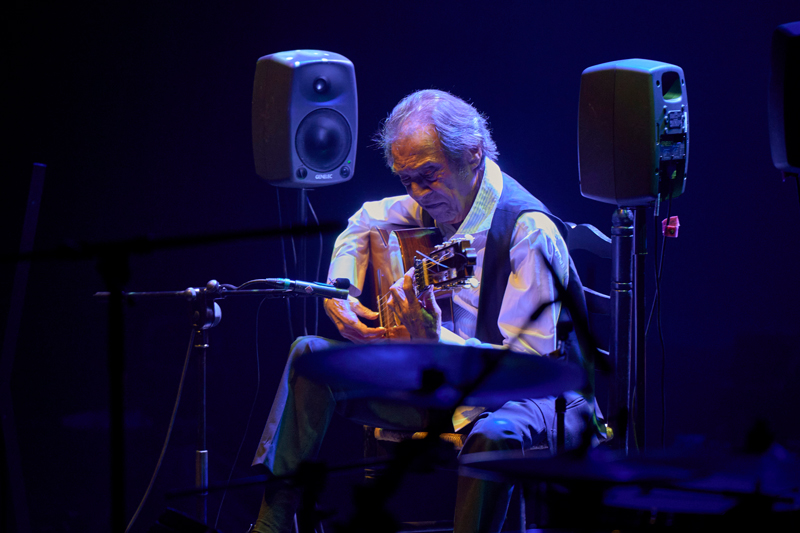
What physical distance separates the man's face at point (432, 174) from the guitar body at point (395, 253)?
0.33ft

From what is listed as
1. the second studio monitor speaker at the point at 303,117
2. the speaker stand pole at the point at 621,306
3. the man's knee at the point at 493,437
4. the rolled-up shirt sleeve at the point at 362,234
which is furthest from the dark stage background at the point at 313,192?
the man's knee at the point at 493,437

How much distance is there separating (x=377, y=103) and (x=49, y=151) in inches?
53.4

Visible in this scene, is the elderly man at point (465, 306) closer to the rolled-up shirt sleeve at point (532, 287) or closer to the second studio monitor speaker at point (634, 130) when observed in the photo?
the rolled-up shirt sleeve at point (532, 287)

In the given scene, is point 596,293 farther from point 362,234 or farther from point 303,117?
point 303,117

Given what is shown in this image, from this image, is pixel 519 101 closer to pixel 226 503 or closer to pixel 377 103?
pixel 377 103

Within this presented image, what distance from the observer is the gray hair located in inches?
95.7

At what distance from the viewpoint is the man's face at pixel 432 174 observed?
243 cm

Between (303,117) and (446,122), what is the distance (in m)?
0.59

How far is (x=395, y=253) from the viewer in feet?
8.68

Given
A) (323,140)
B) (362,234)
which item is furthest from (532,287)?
(323,140)

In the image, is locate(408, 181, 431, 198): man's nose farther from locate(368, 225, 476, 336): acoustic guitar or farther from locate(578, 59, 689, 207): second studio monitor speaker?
locate(578, 59, 689, 207): second studio monitor speaker

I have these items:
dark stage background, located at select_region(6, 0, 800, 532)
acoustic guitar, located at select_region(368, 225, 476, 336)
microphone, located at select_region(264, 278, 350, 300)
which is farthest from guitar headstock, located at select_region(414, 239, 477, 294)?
dark stage background, located at select_region(6, 0, 800, 532)

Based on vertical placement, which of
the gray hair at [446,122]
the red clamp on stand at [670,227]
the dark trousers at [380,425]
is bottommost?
the dark trousers at [380,425]

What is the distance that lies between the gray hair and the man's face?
0.09 feet
